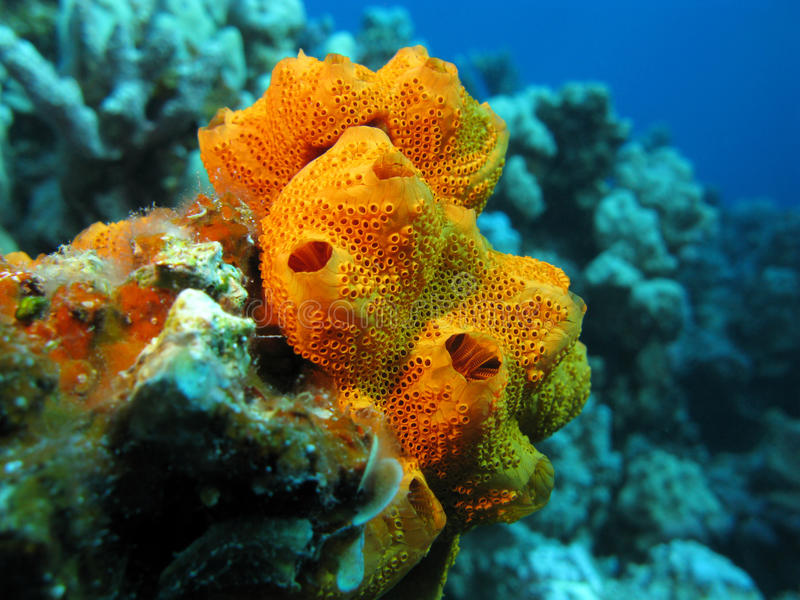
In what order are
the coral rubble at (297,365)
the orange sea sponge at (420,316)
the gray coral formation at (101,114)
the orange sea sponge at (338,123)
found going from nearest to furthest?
the coral rubble at (297,365) < the orange sea sponge at (420,316) < the orange sea sponge at (338,123) < the gray coral formation at (101,114)

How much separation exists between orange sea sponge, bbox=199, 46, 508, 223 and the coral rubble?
0.5 inches

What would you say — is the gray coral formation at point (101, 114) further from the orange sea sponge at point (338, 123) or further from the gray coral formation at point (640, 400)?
the gray coral formation at point (640, 400)

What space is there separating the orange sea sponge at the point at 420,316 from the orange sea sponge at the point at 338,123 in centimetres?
18

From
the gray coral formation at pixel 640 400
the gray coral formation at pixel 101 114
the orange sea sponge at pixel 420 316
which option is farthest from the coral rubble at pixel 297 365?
the gray coral formation at pixel 640 400

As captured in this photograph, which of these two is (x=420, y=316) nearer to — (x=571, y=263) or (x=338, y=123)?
(x=338, y=123)

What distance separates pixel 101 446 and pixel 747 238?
2119cm

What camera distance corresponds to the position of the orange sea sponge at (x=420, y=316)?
1.80 m

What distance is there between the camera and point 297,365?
2.00 meters

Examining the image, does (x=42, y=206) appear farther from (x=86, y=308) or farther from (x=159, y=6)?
(x=86, y=308)

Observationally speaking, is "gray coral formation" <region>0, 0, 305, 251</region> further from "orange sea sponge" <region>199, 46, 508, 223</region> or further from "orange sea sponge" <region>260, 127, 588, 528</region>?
"orange sea sponge" <region>260, 127, 588, 528</region>

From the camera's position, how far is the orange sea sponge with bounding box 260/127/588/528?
1.80 m

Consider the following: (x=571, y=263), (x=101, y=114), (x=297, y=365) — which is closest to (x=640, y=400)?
(x=571, y=263)

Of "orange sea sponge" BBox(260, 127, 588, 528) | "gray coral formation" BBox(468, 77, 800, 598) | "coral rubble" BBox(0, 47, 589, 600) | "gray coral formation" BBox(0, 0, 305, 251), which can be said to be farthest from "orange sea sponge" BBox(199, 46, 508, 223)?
"gray coral formation" BBox(468, 77, 800, 598)

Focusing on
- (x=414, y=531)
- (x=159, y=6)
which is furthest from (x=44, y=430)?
(x=159, y=6)
